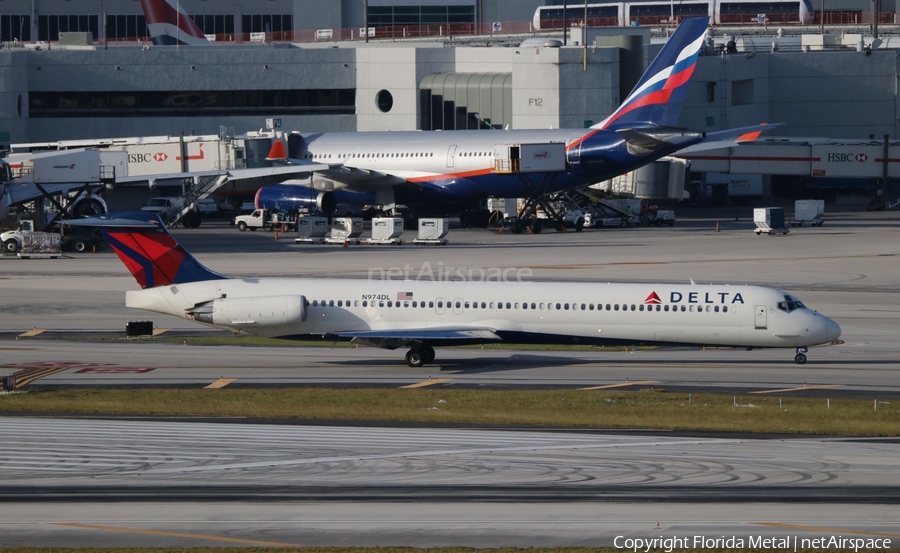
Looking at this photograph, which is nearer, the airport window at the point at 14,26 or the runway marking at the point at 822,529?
the runway marking at the point at 822,529

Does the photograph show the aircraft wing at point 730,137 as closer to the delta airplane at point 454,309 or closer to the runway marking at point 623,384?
the delta airplane at point 454,309

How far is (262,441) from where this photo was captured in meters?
28.8

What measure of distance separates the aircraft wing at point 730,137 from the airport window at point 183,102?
32.4 metres

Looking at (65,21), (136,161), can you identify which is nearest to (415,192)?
(136,161)

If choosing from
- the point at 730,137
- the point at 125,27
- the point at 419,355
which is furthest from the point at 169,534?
the point at 125,27

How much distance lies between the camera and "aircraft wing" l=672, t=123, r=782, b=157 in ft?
245

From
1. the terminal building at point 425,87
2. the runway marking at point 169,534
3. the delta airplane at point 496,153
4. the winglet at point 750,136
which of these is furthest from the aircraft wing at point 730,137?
the runway marking at point 169,534

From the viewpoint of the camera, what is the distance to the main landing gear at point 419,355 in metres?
39.9

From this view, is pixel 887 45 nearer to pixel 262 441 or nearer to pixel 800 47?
pixel 800 47

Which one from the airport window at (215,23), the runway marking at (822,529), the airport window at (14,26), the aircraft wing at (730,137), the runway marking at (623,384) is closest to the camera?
the runway marking at (822,529)

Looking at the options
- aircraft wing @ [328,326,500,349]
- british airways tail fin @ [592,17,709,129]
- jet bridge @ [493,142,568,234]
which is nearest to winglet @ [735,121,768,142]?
british airways tail fin @ [592,17,709,129]

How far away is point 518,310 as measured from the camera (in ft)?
127

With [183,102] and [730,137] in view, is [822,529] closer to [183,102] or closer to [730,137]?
[730,137]

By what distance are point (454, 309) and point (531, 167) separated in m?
37.7
